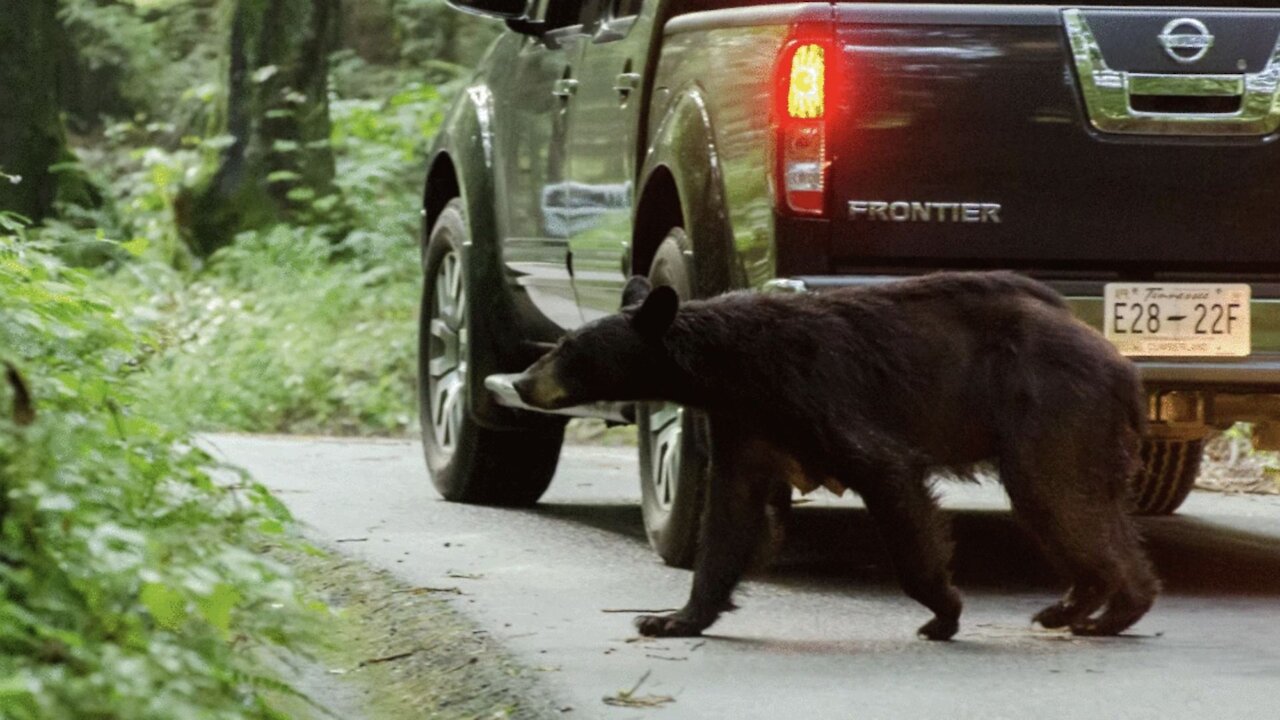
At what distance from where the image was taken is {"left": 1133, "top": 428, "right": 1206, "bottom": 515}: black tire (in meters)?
9.78

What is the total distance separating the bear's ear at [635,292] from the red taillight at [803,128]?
442 millimetres

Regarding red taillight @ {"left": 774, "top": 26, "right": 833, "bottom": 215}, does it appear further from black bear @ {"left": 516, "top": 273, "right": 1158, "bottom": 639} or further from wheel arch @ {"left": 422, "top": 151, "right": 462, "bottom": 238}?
wheel arch @ {"left": 422, "top": 151, "right": 462, "bottom": 238}

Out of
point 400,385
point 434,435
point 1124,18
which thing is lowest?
point 400,385

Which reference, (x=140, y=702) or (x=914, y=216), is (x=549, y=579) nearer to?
(x=914, y=216)

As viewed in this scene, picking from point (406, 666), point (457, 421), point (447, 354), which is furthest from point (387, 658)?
point (447, 354)

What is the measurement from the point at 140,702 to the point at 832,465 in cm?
297

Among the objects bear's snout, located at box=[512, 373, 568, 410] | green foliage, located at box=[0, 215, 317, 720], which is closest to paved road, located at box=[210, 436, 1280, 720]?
bear's snout, located at box=[512, 373, 568, 410]

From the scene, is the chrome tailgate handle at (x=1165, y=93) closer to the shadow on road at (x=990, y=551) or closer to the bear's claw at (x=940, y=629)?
the shadow on road at (x=990, y=551)

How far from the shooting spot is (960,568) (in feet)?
26.9

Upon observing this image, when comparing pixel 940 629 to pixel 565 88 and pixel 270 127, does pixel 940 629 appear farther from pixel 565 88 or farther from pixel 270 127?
pixel 270 127

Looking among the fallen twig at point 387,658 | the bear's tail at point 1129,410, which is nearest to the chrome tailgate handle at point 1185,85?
the bear's tail at point 1129,410

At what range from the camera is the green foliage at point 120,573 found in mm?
3822

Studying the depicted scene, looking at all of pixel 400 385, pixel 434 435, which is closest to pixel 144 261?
A: pixel 400 385

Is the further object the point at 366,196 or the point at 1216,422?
the point at 366,196
